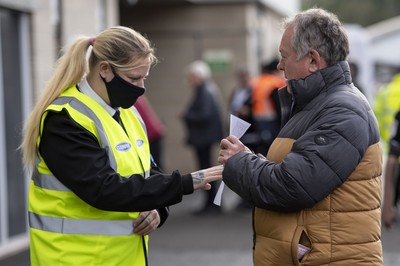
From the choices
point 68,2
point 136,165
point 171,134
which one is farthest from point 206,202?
point 136,165

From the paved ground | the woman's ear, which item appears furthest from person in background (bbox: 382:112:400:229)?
the paved ground

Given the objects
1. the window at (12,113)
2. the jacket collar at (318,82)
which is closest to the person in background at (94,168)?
the jacket collar at (318,82)

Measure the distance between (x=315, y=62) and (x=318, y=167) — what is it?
0.45 metres

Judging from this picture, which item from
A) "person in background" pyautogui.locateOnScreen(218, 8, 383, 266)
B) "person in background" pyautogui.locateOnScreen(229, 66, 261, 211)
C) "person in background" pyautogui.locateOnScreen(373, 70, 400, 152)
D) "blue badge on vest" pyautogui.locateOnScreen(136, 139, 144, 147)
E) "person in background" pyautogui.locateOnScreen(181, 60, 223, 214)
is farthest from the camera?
"person in background" pyautogui.locateOnScreen(181, 60, 223, 214)

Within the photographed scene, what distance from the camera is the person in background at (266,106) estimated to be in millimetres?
11867

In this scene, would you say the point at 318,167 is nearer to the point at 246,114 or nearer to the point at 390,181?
the point at 390,181

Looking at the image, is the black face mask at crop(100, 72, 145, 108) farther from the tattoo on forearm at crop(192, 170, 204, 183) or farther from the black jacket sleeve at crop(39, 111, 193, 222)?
the tattoo on forearm at crop(192, 170, 204, 183)

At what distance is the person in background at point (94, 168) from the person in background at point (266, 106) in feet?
25.6

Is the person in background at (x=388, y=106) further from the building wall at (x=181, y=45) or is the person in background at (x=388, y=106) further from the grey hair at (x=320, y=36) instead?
the building wall at (x=181, y=45)

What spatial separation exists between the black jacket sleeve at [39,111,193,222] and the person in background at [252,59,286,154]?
8.01 meters

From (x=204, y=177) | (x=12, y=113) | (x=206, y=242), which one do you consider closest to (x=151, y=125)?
(x=206, y=242)

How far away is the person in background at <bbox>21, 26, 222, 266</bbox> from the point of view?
12.5 ft

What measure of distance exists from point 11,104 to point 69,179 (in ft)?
18.8

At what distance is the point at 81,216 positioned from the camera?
389 centimetres
